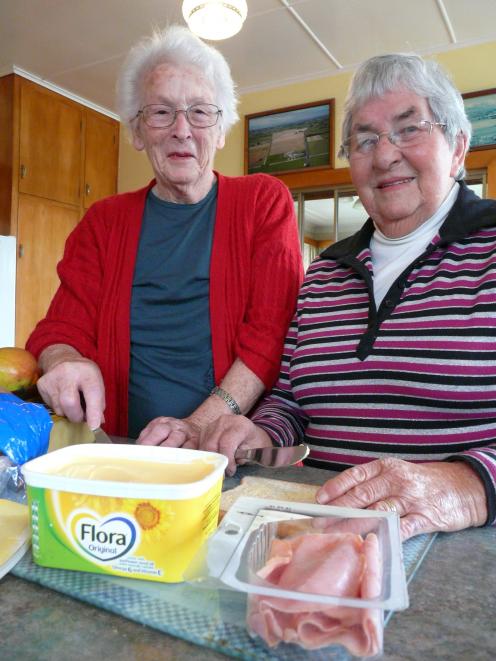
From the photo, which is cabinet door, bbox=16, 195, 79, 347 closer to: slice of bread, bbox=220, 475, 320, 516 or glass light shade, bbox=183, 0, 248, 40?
glass light shade, bbox=183, 0, 248, 40

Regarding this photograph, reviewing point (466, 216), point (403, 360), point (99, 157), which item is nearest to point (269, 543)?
point (403, 360)

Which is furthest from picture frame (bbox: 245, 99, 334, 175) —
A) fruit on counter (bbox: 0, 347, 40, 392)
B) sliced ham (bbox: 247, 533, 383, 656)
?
sliced ham (bbox: 247, 533, 383, 656)

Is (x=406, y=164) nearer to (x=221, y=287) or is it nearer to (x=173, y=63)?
(x=221, y=287)

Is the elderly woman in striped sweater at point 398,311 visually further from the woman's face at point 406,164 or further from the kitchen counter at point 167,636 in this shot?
the kitchen counter at point 167,636

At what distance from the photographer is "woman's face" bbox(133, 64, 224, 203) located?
4.26 feet

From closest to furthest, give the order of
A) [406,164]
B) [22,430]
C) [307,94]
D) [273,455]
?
[22,430] < [273,455] < [406,164] < [307,94]

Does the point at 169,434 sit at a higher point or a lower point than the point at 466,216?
lower

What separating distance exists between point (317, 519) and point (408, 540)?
0.15m

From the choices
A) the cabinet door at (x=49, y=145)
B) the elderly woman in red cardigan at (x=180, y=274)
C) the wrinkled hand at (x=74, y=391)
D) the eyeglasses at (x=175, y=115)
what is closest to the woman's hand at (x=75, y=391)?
the wrinkled hand at (x=74, y=391)

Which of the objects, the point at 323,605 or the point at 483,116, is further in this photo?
the point at 483,116

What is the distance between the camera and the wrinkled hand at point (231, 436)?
91cm

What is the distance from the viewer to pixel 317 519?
21.9 inches

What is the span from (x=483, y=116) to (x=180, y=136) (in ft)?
8.94

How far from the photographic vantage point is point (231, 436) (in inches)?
36.5
